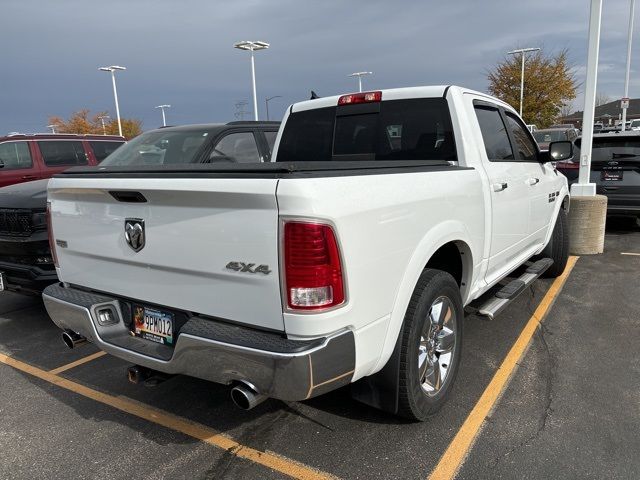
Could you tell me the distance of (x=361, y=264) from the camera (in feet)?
7.28

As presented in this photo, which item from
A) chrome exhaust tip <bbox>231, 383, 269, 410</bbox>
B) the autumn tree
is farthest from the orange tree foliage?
chrome exhaust tip <bbox>231, 383, 269, 410</bbox>

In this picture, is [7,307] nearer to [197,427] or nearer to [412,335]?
[197,427]

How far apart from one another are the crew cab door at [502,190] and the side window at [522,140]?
0.20 m

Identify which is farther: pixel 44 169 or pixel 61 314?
pixel 44 169

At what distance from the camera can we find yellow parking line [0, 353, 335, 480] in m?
2.66

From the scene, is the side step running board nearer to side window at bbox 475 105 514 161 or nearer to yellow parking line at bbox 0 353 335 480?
side window at bbox 475 105 514 161

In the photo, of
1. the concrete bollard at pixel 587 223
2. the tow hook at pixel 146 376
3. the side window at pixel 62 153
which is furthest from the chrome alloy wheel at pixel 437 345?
the side window at pixel 62 153

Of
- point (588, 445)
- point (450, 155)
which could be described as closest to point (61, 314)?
point (450, 155)

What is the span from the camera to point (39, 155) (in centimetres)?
989

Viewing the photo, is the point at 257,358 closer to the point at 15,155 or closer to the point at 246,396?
the point at 246,396

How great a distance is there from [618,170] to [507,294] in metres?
5.38

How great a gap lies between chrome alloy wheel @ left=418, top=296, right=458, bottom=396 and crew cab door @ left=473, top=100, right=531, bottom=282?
2.45 feet

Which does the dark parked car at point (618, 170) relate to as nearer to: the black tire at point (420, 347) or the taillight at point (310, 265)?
the black tire at point (420, 347)

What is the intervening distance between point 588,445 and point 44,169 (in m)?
10.2
